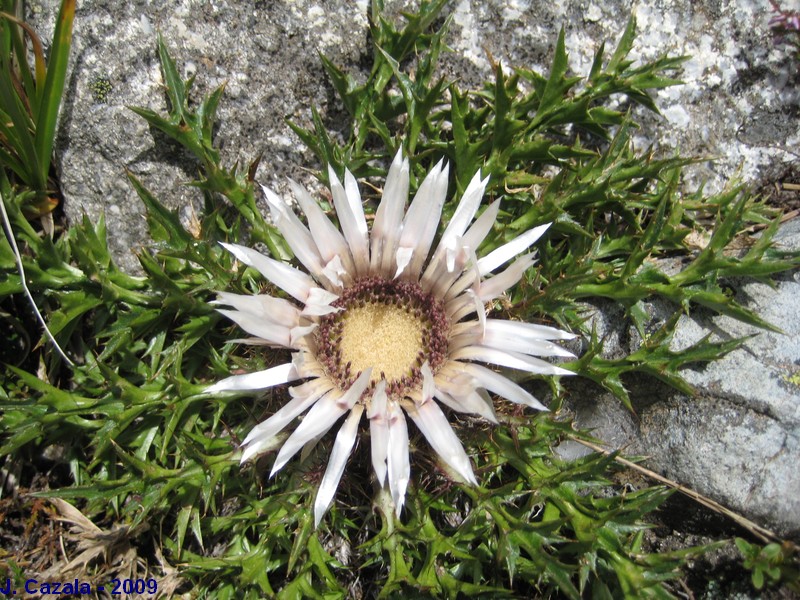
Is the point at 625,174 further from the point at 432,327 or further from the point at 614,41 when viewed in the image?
the point at 432,327

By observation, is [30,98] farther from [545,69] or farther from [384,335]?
[545,69]

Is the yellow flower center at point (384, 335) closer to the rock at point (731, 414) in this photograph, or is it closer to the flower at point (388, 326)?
the flower at point (388, 326)

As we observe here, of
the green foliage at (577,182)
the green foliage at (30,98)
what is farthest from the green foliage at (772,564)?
the green foliage at (30,98)

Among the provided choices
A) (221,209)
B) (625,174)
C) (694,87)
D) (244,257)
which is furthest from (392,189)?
(694,87)

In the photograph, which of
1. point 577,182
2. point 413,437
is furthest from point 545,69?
point 413,437

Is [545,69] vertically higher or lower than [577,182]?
higher

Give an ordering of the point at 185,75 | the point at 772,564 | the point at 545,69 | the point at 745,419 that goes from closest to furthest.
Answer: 1. the point at 772,564
2. the point at 745,419
3. the point at 185,75
4. the point at 545,69

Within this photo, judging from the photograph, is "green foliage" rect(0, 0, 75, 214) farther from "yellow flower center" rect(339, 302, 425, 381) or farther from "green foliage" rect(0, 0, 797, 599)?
"yellow flower center" rect(339, 302, 425, 381)
